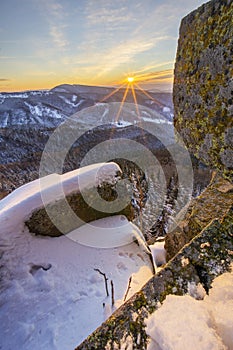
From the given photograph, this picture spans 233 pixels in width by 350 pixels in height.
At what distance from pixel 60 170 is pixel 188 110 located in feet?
88.1

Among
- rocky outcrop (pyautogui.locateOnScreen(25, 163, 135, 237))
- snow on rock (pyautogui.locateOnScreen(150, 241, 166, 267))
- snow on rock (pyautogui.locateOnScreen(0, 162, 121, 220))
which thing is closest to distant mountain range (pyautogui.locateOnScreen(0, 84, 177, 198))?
snow on rock (pyautogui.locateOnScreen(0, 162, 121, 220))

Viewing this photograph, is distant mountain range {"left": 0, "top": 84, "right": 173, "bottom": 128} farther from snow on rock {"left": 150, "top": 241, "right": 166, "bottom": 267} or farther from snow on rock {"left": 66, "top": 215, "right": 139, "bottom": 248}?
snow on rock {"left": 150, "top": 241, "right": 166, "bottom": 267}

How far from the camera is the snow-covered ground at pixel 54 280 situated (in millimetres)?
3840

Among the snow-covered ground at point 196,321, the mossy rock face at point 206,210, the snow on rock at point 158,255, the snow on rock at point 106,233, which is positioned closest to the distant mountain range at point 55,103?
the snow on rock at point 106,233

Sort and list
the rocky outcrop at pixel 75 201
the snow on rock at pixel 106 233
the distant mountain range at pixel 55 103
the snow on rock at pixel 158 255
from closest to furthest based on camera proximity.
Result: the snow on rock at pixel 158 255 < the rocky outcrop at pixel 75 201 < the snow on rock at pixel 106 233 < the distant mountain range at pixel 55 103

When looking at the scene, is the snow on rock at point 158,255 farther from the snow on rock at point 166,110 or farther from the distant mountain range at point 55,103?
the snow on rock at point 166,110

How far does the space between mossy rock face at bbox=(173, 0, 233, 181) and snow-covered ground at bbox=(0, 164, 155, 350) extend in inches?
111

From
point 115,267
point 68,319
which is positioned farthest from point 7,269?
point 115,267

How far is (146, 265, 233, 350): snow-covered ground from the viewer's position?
3.73 ft

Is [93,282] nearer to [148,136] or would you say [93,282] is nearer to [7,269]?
[7,269]

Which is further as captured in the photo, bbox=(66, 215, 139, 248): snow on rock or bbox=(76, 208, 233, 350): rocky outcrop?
bbox=(66, 215, 139, 248): snow on rock

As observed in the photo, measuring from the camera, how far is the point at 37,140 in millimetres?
35062

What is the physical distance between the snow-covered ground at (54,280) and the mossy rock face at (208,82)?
2.81m

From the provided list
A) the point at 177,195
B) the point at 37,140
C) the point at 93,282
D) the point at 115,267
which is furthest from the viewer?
the point at 37,140
